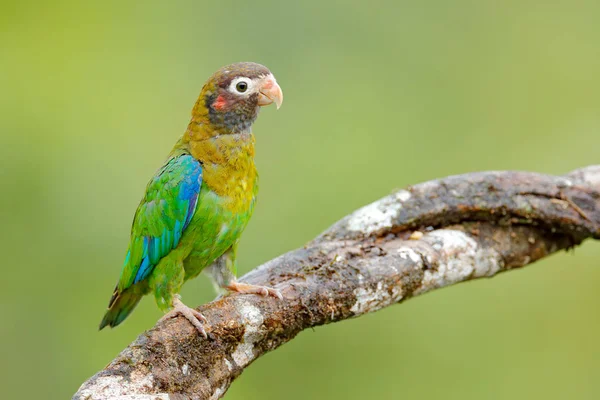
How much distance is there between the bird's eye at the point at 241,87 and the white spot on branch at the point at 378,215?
3.40ft

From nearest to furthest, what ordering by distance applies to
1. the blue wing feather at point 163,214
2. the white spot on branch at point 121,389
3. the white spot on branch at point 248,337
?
1. the white spot on branch at point 121,389
2. the white spot on branch at point 248,337
3. the blue wing feather at point 163,214

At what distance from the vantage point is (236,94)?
13.8ft

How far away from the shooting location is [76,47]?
7449 millimetres

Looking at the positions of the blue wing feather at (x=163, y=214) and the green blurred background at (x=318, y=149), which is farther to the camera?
the green blurred background at (x=318, y=149)

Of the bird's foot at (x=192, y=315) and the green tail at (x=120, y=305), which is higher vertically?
the bird's foot at (x=192, y=315)

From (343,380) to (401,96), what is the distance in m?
3.17

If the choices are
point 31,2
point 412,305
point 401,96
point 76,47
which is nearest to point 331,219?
point 412,305

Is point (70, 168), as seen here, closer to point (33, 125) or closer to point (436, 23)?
point (33, 125)

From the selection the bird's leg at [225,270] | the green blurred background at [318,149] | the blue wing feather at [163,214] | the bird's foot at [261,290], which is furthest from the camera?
the green blurred background at [318,149]

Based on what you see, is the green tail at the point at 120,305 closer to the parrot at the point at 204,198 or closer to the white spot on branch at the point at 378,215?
the parrot at the point at 204,198

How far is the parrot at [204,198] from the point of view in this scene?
399 centimetres

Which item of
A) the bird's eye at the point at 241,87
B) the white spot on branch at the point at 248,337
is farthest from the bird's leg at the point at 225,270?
the bird's eye at the point at 241,87

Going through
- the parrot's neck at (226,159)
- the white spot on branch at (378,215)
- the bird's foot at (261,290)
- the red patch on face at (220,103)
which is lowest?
the bird's foot at (261,290)

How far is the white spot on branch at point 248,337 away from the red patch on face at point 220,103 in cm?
137
